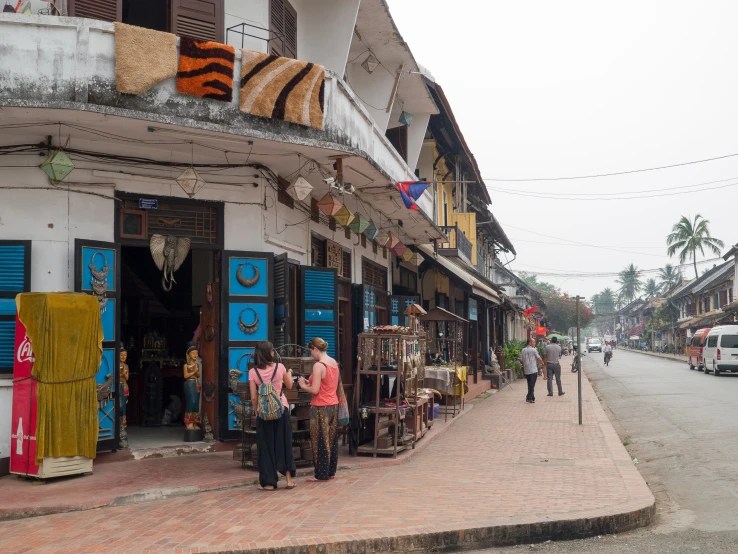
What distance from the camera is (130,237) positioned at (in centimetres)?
976

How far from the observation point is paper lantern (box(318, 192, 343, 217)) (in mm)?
11633

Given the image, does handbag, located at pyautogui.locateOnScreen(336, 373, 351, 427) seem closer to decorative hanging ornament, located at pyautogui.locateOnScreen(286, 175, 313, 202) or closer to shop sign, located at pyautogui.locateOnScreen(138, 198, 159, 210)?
decorative hanging ornament, located at pyautogui.locateOnScreen(286, 175, 313, 202)

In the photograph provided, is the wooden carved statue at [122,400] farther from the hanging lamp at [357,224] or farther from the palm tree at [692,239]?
the palm tree at [692,239]

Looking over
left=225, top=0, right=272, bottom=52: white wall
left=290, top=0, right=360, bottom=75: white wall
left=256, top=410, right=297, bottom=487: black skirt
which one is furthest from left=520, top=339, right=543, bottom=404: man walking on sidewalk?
left=256, top=410, right=297, bottom=487: black skirt

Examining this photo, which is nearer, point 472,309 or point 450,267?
point 450,267

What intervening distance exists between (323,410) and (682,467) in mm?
5207

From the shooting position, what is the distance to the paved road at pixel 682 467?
6.45 metres

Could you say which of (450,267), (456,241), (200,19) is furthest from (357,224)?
(456,241)

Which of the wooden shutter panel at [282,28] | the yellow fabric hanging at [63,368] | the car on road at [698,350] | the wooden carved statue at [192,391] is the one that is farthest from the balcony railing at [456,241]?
the car on road at [698,350]

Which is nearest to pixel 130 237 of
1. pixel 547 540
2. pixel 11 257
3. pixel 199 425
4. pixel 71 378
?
pixel 11 257

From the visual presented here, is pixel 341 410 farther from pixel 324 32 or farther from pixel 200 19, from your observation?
pixel 324 32

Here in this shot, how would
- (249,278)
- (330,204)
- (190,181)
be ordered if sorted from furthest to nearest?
1. (330,204)
2. (249,278)
3. (190,181)

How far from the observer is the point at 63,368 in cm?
835

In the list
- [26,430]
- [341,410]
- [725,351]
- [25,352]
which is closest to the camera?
[26,430]
